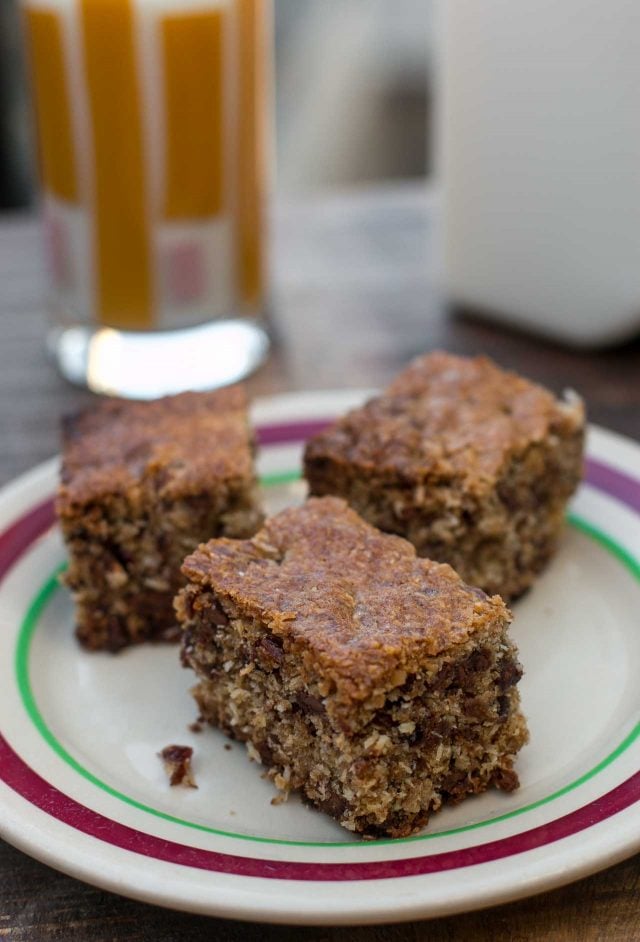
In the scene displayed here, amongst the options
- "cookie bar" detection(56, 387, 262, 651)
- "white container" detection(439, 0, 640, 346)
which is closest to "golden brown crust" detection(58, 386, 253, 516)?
"cookie bar" detection(56, 387, 262, 651)

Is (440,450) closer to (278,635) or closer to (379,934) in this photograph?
(278,635)

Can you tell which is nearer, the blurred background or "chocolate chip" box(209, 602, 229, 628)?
"chocolate chip" box(209, 602, 229, 628)

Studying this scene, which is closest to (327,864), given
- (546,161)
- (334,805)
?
(334,805)

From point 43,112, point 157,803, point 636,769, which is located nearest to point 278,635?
point 157,803

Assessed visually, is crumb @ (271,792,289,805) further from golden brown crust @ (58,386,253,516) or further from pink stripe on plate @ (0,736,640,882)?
golden brown crust @ (58,386,253,516)

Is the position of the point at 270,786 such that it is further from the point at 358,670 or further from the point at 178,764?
the point at 358,670

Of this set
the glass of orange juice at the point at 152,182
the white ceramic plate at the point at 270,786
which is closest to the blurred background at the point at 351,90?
the glass of orange juice at the point at 152,182
